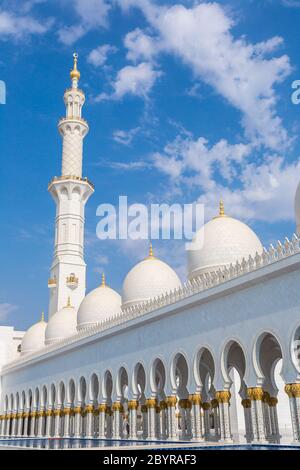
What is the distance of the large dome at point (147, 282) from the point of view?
2256 cm

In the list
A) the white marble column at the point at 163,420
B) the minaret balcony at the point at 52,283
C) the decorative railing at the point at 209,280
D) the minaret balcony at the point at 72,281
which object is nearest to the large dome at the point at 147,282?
the decorative railing at the point at 209,280

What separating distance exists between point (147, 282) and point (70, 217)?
12381mm

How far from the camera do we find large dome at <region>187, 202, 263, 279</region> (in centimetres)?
1895

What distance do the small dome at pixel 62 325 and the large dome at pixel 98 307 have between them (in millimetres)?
3056

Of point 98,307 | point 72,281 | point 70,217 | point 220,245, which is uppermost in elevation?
point 70,217

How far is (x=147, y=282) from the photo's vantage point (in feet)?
74.5

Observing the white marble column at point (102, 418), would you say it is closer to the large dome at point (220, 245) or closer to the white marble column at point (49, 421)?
the white marble column at point (49, 421)

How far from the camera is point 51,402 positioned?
26.8 metres

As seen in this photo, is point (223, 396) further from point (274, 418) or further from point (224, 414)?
point (274, 418)

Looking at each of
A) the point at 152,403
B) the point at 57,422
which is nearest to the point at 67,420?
the point at 57,422
